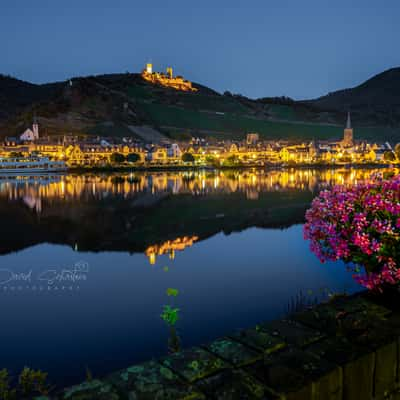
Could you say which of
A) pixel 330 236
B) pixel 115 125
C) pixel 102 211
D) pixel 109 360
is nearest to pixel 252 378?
pixel 330 236

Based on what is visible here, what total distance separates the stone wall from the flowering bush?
3.65 ft

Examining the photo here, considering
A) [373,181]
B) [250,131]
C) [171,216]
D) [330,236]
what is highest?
[250,131]

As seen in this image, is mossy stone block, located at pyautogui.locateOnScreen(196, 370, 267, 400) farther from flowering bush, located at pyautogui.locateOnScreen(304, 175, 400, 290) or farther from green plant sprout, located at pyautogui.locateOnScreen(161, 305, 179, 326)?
green plant sprout, located at pyautogui.locateOnScreen(161, 305, 179, 326)

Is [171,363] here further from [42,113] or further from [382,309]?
[42,113]

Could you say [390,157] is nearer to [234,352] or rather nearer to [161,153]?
[161,153]

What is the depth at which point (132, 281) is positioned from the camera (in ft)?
31.2

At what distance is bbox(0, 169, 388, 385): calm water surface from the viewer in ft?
20.4

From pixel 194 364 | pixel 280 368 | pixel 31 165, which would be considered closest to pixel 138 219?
pixel 194 364

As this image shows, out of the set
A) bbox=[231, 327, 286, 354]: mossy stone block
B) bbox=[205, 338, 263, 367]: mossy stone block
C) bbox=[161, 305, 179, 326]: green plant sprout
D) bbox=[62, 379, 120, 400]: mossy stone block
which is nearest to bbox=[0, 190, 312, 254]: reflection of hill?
bbox=[161, 305, 179, 326]: green plant sprout

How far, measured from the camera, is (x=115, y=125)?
146 metres

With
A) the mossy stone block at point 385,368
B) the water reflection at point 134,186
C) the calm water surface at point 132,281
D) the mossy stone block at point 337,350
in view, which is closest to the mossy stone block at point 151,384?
the mossy stone block at point 337,350

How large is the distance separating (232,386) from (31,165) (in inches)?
3420

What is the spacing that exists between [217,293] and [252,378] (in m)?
6.15

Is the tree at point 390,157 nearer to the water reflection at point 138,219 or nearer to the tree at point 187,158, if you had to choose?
the tree at point 187,158
